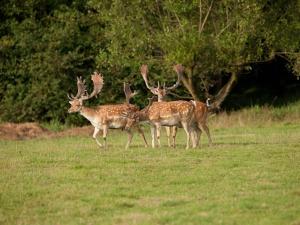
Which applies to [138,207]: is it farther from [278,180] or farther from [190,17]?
[190,17]

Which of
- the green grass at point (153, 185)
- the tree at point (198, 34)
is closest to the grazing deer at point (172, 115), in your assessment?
the green grass at point (153, 185)

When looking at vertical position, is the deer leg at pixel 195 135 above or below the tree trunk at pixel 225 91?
below

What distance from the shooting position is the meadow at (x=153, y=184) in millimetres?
11641

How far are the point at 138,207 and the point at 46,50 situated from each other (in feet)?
60.5

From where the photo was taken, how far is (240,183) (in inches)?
537

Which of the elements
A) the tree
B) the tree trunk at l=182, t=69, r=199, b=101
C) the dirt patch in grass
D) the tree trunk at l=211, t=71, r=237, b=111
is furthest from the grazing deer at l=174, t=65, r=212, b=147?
the tree trunk at l=211, t=71, r=237, b=111

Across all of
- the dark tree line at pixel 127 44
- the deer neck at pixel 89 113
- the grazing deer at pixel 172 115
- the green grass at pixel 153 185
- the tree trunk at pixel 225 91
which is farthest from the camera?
the tree trunk at pixel 225 91

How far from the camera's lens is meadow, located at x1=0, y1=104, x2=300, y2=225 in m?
11.6

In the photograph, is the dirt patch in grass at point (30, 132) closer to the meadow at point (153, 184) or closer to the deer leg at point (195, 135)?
the meadow at point (153, 184)

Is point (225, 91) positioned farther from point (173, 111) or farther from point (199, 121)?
point (173, 111)

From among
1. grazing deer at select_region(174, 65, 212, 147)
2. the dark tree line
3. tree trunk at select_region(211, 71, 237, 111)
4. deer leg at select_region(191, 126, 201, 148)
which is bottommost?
deer leg at select_region(191, 126, 201, 148)

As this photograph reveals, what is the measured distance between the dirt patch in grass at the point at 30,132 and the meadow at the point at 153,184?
5298 millimetres

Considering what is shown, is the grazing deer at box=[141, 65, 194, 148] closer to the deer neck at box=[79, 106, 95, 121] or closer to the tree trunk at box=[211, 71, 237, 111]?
the deer neck at box=[79, 106, 95, 121]

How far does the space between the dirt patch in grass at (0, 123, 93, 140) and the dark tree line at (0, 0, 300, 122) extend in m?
2.93
